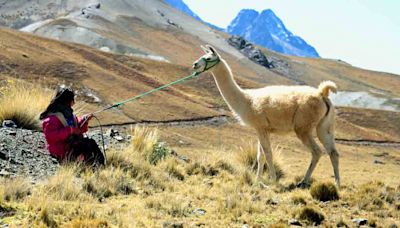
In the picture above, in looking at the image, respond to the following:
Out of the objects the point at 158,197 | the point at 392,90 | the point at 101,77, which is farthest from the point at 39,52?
the point at 392,90

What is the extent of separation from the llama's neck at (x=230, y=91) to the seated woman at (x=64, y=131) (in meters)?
3.04

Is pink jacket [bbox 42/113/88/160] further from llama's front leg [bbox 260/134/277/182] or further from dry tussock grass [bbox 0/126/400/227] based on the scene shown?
llama's front leg [bbox 260/134/277/182]

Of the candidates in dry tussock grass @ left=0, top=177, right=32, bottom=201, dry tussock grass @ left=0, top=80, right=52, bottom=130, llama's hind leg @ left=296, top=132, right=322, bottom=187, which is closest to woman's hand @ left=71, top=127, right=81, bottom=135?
dry tussock grass @ left=0, top=177, right=32, bottom=201

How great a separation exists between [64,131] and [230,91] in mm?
3568

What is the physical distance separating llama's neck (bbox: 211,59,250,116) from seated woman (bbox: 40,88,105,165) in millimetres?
3043

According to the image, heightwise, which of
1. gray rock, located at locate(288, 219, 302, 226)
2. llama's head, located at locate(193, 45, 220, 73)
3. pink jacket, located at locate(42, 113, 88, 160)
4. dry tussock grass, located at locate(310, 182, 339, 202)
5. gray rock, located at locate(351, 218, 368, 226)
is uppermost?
llama's head, located at locate(193, 45, 220, 73)

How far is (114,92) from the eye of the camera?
162ft

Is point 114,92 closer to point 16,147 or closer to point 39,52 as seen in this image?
point 39,52

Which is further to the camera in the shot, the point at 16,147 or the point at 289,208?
the point at 16,147

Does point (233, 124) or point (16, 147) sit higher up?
point (16, 147)

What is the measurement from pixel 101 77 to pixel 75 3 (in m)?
93.7

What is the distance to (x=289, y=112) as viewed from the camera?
399 inches

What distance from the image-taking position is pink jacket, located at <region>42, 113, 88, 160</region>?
9.48 metres

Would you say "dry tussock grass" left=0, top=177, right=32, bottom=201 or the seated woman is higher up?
the seated woman
